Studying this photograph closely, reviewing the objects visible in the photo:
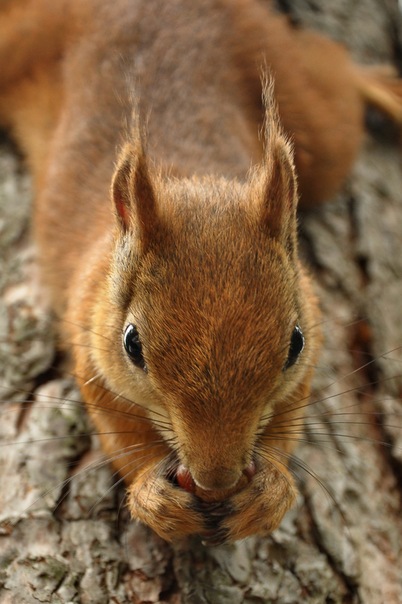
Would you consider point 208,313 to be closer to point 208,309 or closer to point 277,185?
point 208,309

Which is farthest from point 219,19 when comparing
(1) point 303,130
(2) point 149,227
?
(2) point 149,227

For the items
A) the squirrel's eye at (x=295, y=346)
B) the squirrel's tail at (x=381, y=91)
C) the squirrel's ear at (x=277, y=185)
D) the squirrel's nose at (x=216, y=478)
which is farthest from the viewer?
the squirrel's tail at (x=381, y=91)

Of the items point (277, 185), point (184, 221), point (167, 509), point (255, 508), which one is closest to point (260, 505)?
point (255, 508)

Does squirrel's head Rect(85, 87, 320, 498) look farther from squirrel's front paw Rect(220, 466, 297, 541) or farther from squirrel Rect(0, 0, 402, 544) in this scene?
squirrel's front paw Rect(220, 466, 297, 541)

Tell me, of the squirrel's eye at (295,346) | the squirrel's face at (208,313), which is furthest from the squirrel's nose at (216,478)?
the squirrel's eye at (295,346)

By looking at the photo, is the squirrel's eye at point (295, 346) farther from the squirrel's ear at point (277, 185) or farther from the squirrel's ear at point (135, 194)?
the squirrel's ear at point (135, 194)

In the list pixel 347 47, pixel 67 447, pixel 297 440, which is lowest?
pixel 67 447

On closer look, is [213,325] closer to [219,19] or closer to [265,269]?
[265,269]

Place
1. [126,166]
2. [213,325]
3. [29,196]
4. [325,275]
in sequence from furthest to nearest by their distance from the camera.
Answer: [29,196], [325,275], [126,166], [213,325]
